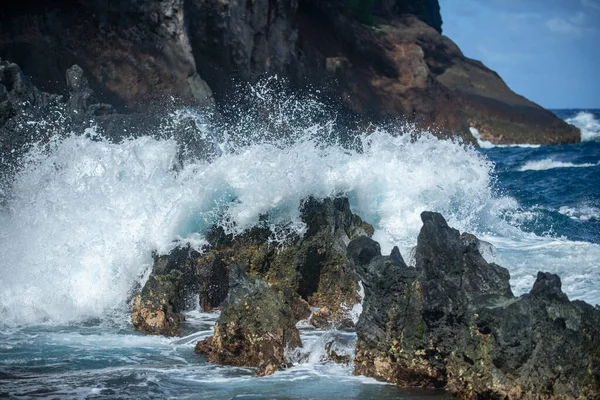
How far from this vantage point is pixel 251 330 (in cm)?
552

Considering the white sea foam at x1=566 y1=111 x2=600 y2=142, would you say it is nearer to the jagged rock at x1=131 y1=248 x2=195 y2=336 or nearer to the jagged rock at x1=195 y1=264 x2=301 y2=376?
the jagged rock at x1=131 y1=248 x2=195 y2=336

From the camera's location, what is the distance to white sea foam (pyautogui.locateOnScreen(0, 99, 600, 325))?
741cm

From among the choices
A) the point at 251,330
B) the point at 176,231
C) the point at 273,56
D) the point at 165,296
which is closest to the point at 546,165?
the point at 273,56

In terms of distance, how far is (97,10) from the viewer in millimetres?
21094

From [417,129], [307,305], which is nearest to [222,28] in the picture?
[417,129]

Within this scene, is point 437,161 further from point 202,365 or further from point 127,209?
point 202,365

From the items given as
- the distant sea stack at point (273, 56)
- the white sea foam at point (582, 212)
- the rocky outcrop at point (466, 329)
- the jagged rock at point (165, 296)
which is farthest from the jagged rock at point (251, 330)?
the distant sea stack at point (273, 56)

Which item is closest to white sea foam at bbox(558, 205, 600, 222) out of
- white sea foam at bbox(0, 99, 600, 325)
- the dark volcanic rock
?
white sea foam at bbox(0, 99, 600, 325)

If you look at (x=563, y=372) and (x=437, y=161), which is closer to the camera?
(x=563, y=372)

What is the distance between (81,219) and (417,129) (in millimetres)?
24998

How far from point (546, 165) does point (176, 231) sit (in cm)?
1923

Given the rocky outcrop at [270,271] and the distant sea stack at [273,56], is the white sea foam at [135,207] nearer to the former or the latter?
the rocky outcrop at [270,271]

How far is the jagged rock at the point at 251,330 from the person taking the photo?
17.9ft

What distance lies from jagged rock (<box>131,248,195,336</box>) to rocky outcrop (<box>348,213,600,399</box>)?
1.73m
